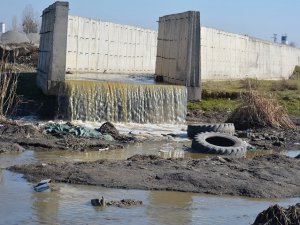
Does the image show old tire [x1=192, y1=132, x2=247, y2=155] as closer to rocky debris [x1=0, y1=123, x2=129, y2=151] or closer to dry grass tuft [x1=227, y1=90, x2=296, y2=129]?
rocky debris [x1=0, y1=123, x2=129, y2=151]

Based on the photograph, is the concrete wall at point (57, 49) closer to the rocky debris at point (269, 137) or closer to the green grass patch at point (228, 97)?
the green grass patch at point (228, 97)

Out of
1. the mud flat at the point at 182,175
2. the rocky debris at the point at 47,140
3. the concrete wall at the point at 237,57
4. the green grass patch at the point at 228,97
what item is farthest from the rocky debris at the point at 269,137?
the concrete wall at the point at 237,57

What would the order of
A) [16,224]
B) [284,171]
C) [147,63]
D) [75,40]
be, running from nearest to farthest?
[16,224], [284,171], [75,40], [147,63]

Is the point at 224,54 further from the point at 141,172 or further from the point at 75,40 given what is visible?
the point at 141,172

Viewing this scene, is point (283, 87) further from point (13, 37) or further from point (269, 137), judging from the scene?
point (13, 37)

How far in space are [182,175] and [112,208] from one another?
236 centimetres

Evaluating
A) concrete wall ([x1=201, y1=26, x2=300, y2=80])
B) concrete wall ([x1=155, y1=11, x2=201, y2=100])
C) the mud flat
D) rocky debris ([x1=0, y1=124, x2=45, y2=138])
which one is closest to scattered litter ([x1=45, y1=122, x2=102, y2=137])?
rocky debris ([x1=0, y1=124, x2=45, y2=138])

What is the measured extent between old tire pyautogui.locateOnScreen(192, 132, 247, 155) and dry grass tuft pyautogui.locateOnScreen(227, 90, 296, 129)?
10.4 feet

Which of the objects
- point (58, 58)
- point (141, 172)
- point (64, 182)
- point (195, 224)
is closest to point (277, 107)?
point (58, 58)

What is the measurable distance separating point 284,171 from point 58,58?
31.6 ft

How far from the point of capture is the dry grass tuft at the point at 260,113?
19.5m

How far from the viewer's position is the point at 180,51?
23.9 meters

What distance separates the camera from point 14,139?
47.5 ft

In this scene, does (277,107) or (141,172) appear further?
(277,107)
